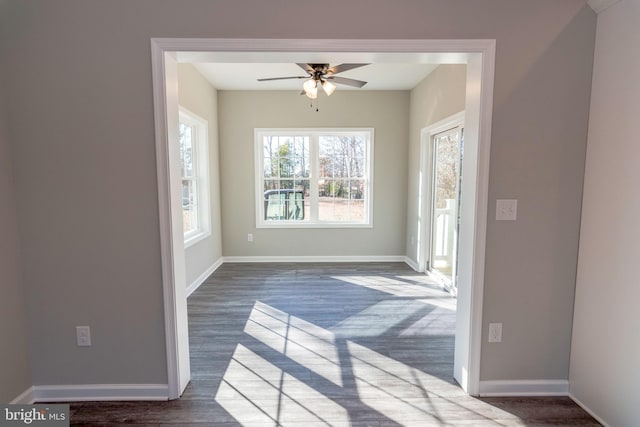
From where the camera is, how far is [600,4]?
1740mm

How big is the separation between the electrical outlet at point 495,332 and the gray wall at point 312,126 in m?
3.33

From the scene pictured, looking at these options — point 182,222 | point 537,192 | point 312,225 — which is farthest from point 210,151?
point 537,192

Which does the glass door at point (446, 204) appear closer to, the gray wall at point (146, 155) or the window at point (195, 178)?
the gray wall at point (146, 155)

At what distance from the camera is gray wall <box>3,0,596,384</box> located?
1788 mm

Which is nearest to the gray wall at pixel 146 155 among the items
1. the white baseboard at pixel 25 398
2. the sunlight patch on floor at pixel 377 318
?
the white baseboard at pixel 25 398

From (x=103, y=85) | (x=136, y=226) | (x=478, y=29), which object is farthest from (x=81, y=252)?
(x=478, y=29)

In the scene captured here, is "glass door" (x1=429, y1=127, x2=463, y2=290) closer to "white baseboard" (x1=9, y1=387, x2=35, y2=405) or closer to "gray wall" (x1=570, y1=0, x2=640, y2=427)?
"gray wall" (x1=570, y1=0, x2=640, y2=427)

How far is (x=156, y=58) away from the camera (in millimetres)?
1790

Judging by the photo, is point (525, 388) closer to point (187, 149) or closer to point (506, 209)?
point (506, 209)

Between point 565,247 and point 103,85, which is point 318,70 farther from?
point 565,247

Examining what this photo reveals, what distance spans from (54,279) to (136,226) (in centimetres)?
61

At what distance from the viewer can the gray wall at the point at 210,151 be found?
3783 millimetres

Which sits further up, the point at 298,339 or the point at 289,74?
the point at 289,74

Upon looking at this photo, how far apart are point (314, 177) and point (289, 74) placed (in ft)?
5.43
